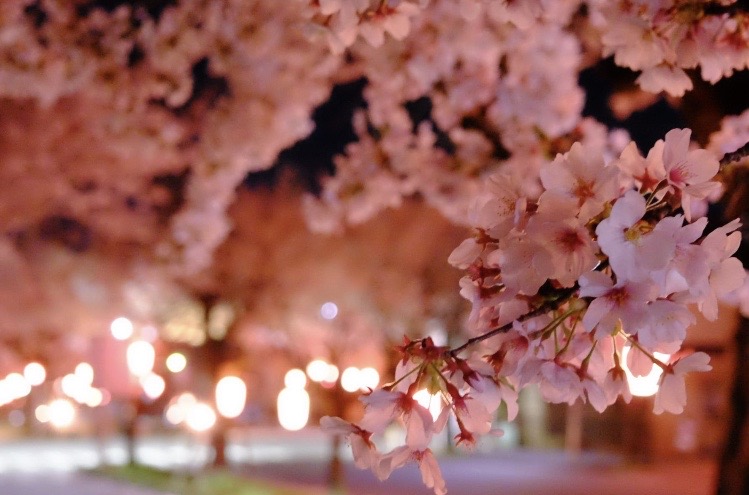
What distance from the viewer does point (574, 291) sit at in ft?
5.20

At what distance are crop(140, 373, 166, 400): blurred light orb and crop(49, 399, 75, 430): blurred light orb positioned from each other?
12191 mm

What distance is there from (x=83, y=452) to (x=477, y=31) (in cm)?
1918

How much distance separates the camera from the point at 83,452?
68.8ft

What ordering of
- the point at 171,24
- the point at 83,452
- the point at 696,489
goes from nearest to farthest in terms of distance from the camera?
the point at 171,24, the point at 696,489, the point at 83,452

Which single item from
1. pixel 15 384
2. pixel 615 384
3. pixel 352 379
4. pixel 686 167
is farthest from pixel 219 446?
pixel 686 167

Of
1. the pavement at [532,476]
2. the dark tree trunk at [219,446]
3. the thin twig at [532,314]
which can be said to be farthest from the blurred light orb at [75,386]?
the thin twig at [532,314]

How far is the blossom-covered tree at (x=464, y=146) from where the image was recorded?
1.54 metres

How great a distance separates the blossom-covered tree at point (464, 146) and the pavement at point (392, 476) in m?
4.84

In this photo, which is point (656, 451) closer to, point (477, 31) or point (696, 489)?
point (696, 489)

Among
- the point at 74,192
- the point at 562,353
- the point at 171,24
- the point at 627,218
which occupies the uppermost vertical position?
the point at 74,192

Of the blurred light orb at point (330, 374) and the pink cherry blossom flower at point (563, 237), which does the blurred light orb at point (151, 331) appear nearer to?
the blurred light orb at point (330, 374)

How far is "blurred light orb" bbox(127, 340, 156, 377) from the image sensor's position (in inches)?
507

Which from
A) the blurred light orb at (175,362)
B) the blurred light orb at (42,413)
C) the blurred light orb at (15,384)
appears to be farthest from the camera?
the blurred light orb at (42,413)

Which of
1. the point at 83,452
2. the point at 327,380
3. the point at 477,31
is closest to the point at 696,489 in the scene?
the point at 327,380
